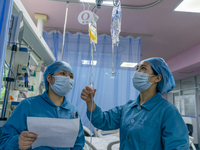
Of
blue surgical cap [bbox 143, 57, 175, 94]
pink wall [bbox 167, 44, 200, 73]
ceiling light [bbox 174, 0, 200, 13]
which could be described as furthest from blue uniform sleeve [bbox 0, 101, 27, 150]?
pink wall [bbox 167, 44, 200, 73]

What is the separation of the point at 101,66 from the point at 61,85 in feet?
7.08

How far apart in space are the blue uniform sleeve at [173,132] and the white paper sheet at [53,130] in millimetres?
563

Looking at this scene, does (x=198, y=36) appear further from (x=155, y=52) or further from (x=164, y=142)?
(x=164, y=142)

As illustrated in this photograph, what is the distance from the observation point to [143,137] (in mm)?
1106

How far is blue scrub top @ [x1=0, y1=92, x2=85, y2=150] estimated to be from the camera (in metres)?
0.99

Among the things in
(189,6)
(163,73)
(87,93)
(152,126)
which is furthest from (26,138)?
(189,6)

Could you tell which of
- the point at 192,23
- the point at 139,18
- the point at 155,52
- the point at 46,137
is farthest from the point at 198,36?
the point at 46,137

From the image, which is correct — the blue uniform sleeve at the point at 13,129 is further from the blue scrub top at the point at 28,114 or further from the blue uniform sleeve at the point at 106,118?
the blue uniform sleeve at the point at 106,118

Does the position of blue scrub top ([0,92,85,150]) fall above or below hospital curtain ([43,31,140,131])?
below

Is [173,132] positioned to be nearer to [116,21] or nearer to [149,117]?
[149,117]

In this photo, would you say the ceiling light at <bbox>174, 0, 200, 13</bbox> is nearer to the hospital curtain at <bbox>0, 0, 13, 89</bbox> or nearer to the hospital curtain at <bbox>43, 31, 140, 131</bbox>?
the hospital curtain at <bbox>43, 31, 140, 131</bbox>

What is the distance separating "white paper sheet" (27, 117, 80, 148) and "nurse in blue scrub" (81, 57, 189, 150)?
0.90ft

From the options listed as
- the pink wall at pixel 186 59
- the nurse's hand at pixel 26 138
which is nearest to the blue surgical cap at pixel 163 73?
the nurse's hand at pixel 26 138

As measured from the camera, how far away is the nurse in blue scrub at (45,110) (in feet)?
3.14
